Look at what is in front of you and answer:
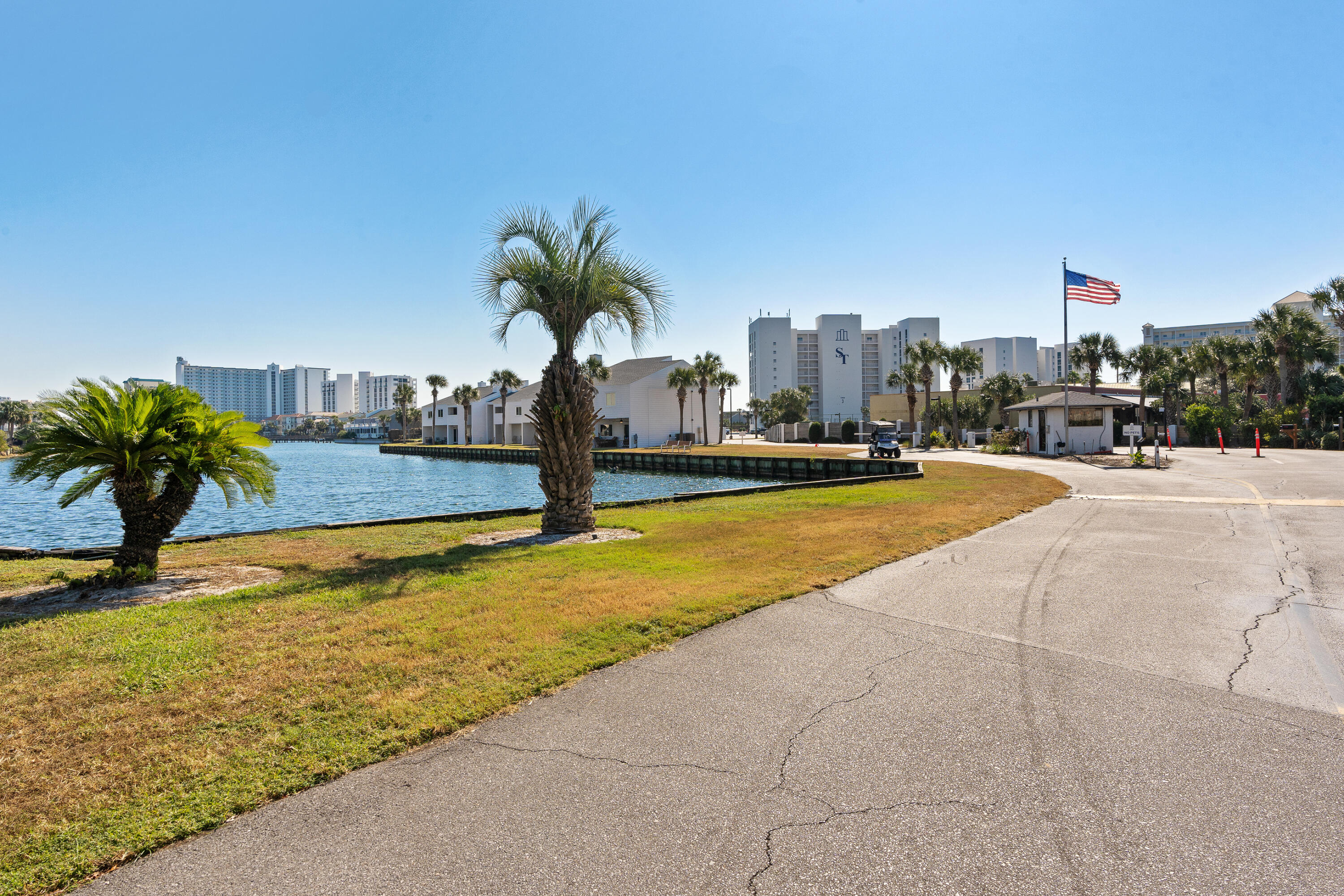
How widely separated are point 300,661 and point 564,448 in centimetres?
878

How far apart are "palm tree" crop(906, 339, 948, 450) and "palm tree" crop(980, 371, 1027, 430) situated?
428 inches

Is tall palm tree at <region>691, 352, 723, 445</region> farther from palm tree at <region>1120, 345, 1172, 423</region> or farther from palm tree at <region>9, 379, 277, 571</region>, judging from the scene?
palm tree at <region>9, 379, 277, 571</region>

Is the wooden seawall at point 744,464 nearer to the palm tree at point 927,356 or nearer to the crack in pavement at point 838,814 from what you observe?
the palm tree at point 927,356

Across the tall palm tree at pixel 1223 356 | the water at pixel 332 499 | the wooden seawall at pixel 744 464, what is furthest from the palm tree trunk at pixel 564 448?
the tall palm tree at pixel 1223 356

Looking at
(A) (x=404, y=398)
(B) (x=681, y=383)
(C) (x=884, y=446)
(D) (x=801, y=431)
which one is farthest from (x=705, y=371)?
(A) (x=404, y=398)

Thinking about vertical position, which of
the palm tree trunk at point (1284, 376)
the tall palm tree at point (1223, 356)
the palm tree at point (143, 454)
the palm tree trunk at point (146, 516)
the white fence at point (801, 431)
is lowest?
the palm tree trunk at point (146, 516)

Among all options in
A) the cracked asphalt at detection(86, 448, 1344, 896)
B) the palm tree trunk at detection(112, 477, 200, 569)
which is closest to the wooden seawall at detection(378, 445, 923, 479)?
the cracked asphalt at detection(86, 448, 1344, 896)

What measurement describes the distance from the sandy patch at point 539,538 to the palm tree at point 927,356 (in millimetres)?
54103

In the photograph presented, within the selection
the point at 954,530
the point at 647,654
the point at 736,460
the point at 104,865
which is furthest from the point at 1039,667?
the point at 736,460

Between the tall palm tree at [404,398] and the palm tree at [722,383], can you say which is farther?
the tall palm tree at [404,398]

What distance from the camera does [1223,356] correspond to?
59375mm

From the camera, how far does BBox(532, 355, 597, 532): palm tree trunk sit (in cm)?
1409

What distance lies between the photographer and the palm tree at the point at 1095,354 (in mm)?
68125

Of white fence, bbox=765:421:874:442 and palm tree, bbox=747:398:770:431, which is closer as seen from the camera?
white fence, bbox=765:421:874:442
